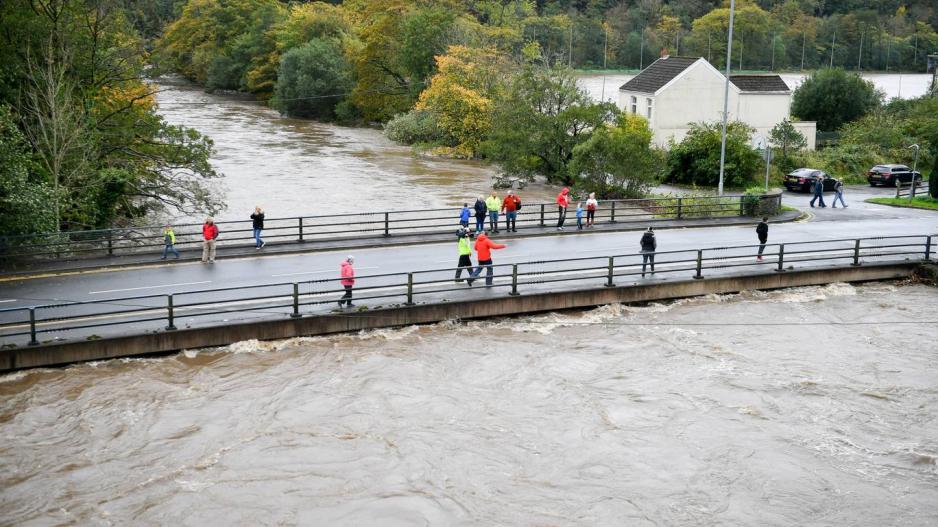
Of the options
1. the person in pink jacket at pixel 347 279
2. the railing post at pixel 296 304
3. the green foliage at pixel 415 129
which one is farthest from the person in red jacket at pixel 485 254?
the green foliage at pixel 415 129

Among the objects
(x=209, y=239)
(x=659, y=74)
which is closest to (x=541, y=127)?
(x=659, y=74)

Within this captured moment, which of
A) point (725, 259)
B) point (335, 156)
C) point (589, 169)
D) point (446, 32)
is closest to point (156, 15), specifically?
point (446, 32)

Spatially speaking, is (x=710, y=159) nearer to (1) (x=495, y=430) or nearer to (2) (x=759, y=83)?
(2) (x=759, y=83)

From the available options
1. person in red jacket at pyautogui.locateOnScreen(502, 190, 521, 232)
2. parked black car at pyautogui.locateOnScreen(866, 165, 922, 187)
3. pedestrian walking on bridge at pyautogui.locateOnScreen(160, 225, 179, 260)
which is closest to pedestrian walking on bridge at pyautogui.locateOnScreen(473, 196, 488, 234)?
person in red jacket at pyautogui.locateOnScreen(502, 190, 521, 232)

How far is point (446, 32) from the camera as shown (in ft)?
250

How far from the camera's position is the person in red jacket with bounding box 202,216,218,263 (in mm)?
26984

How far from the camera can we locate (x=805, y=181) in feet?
155

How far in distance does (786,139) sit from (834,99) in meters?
17.8

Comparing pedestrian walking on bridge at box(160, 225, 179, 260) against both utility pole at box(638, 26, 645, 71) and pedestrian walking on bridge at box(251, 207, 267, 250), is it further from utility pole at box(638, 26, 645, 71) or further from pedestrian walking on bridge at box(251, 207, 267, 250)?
utility pole at box(638, 26, 645, 71)

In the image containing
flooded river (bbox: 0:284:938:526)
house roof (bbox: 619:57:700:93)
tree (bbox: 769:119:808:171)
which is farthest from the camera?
house roof (bbox: 619:57:700:93)

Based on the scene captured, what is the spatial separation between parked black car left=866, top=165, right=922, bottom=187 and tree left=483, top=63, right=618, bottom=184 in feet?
51.9

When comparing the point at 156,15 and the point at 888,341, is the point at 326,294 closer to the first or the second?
the point at 888,341

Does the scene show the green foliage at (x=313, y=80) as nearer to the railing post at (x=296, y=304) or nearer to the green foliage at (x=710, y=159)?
the green foliage at (x=710, y=159)

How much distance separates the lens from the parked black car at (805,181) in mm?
47125
